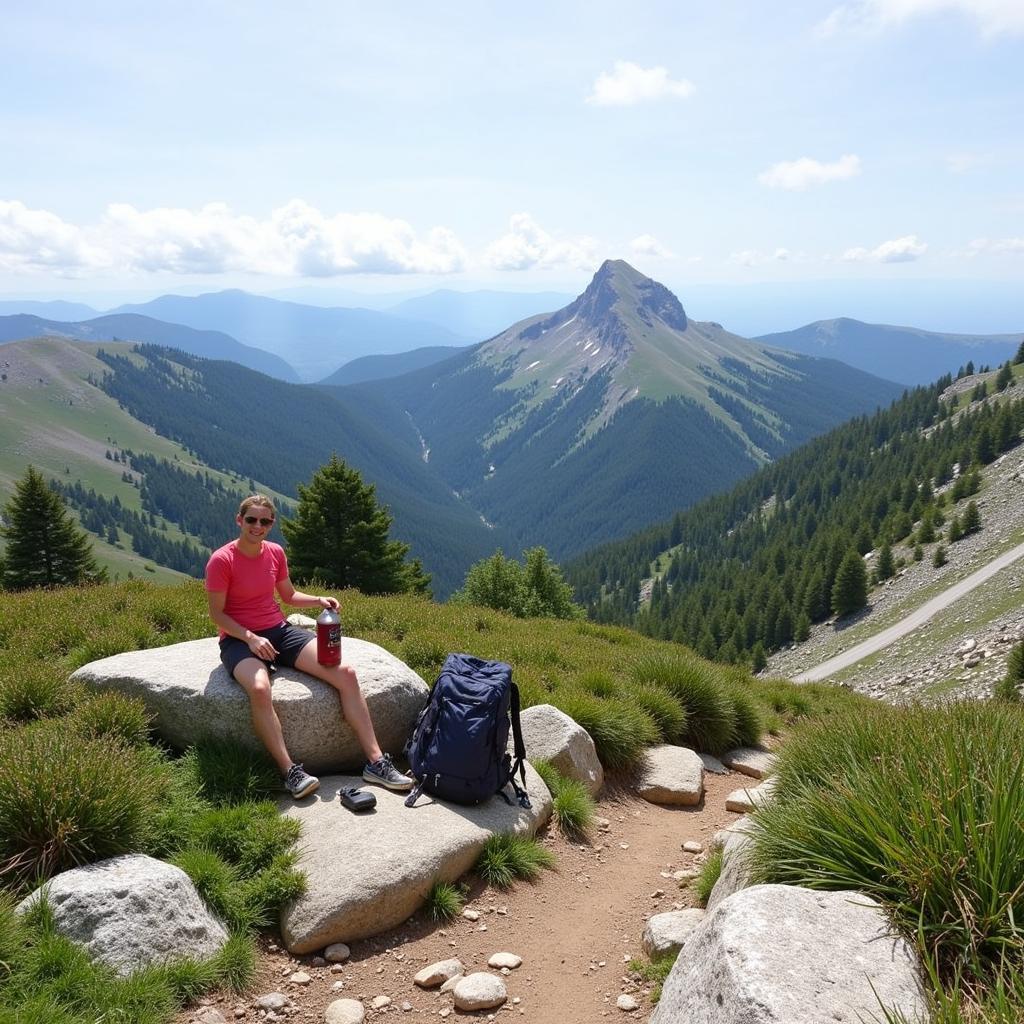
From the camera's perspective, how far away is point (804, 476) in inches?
6885

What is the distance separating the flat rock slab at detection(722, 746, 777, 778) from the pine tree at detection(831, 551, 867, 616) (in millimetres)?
88547

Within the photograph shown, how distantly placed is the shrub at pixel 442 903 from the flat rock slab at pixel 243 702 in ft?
6.63

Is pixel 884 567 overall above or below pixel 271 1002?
below

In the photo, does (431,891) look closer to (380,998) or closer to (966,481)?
(380,998)

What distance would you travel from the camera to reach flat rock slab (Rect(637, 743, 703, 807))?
9258 mm

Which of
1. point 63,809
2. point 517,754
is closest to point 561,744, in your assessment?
point 517,754

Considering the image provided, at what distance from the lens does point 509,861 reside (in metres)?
6.82

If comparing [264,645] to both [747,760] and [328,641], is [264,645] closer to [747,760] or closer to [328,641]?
[328,641]

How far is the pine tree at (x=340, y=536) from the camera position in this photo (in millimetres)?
31656

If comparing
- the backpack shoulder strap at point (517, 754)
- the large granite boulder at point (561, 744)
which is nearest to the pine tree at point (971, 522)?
the large granite boulder at point (561, 744)

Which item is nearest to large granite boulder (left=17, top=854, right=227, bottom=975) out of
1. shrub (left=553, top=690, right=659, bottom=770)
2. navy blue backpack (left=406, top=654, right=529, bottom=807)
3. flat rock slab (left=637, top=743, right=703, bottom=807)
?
navy blue backpack (left=406, top=654, right=529, bottom=807)

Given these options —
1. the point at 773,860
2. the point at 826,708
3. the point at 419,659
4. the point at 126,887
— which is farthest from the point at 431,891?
the point at 826,708

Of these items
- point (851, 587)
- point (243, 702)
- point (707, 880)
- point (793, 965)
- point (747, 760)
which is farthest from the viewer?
point (851, 587)

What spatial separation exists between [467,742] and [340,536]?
26191 millimetres
